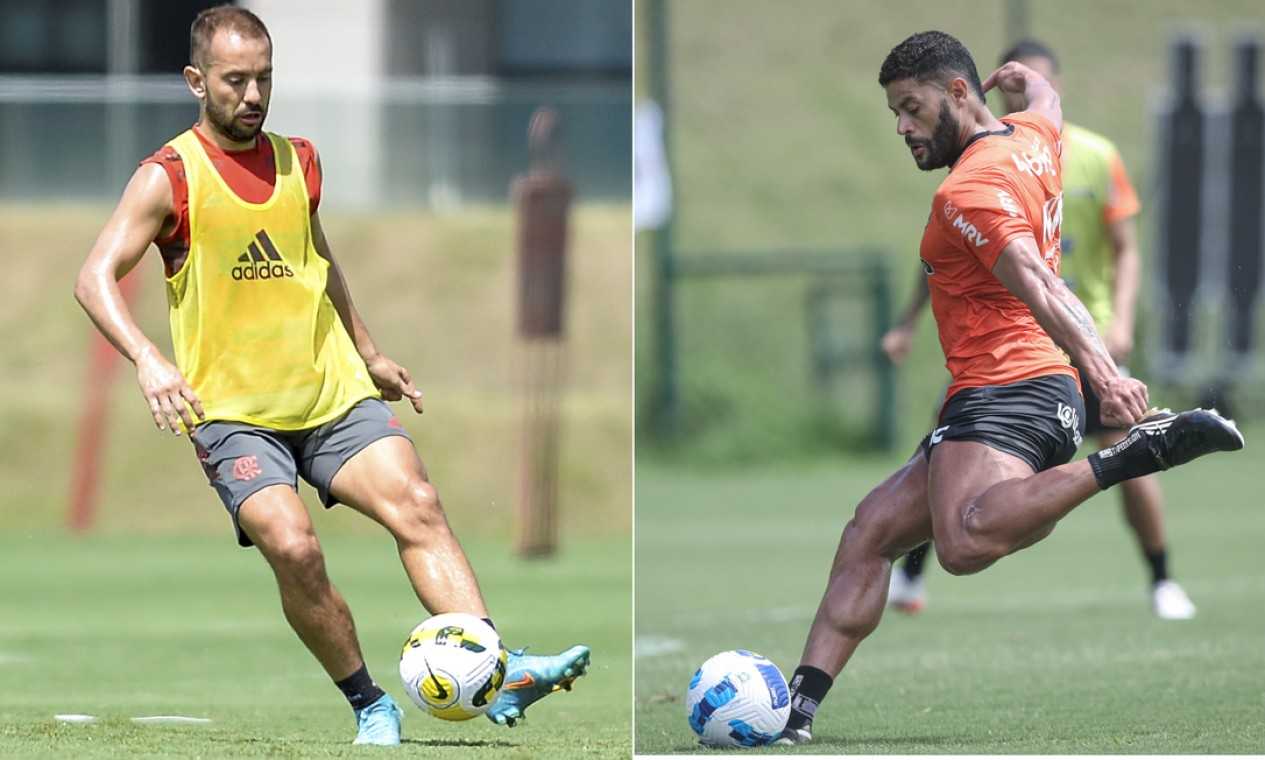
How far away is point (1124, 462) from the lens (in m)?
5.91

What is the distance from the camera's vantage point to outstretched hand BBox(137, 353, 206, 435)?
562 centimetres

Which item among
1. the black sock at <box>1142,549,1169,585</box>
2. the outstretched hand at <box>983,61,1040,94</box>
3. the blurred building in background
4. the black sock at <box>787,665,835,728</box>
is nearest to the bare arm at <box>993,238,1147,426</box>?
the outstretched hand at <box>983,61,1040,94</box>

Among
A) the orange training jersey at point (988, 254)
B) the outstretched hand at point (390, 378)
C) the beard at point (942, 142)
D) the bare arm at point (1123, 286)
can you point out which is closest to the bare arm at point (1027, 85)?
the orange training jersey at point (988, 254)

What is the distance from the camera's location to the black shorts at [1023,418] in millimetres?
6227

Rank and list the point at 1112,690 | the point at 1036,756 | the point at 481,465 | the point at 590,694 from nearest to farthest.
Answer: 1. the point at 1036,756
2. the point at 1112,690
3. the point at 590,694
4. the point at 481,465

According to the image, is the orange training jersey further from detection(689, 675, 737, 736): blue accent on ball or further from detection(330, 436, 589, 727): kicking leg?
detection(330, 436, 589, 727): kicking leg

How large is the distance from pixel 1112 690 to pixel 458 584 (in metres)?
2.69

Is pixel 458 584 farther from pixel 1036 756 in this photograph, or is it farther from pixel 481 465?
pixel 481 465

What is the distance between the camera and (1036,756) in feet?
18.8

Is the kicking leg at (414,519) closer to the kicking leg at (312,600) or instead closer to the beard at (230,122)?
the kicking leg at (312,600)

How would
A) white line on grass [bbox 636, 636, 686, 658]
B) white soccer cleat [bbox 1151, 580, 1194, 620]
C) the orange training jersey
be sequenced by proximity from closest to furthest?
the orange training jersey
white line on grass [bbox 636, 636, 686, 658]
white soccer cleat [bbox 1151, 580, 1194, 620]

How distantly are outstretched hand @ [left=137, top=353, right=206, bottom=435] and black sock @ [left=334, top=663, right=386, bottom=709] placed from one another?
1.06 metres

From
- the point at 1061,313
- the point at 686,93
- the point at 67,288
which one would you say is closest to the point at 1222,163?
the point at 686,93

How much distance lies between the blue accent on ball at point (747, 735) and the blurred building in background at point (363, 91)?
13.1 m
